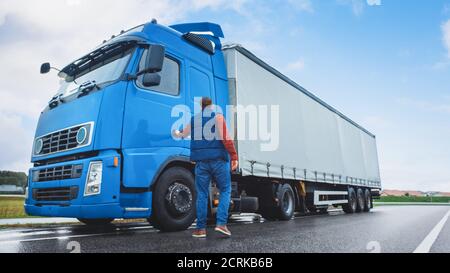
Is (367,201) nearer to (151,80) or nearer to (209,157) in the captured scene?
(209,157)

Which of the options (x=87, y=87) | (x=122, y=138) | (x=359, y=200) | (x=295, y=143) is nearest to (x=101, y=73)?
(x=87, y=87)

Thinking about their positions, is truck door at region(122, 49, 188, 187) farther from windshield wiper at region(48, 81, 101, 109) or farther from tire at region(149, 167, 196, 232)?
windshield wiper at region(48, 81, 101, 109)

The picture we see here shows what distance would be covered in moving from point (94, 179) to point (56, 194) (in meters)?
0.87

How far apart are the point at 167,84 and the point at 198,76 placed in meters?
0.80

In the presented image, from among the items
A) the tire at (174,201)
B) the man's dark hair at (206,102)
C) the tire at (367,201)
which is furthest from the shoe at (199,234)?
the tire at (367,201)

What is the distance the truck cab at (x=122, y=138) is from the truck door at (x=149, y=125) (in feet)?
0.04

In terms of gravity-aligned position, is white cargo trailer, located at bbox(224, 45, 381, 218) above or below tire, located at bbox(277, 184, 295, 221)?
above

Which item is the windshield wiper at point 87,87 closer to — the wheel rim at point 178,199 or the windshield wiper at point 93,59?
the windshield wiper at point 93,59

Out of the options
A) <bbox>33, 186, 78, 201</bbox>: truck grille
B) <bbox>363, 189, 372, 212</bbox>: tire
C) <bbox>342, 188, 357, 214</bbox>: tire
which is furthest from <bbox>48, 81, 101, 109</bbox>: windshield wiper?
<bbox>363, 189, 372, 212</bbox>: tire

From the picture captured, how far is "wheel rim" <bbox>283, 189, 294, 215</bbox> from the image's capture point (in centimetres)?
897

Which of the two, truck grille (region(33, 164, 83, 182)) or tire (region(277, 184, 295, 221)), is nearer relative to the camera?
truck grille (region(33, 164, 83, 182))

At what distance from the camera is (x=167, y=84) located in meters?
5.76

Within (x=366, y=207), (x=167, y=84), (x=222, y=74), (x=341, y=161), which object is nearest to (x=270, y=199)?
(x=222, y=74)

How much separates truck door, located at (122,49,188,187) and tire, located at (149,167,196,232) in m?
0.27
